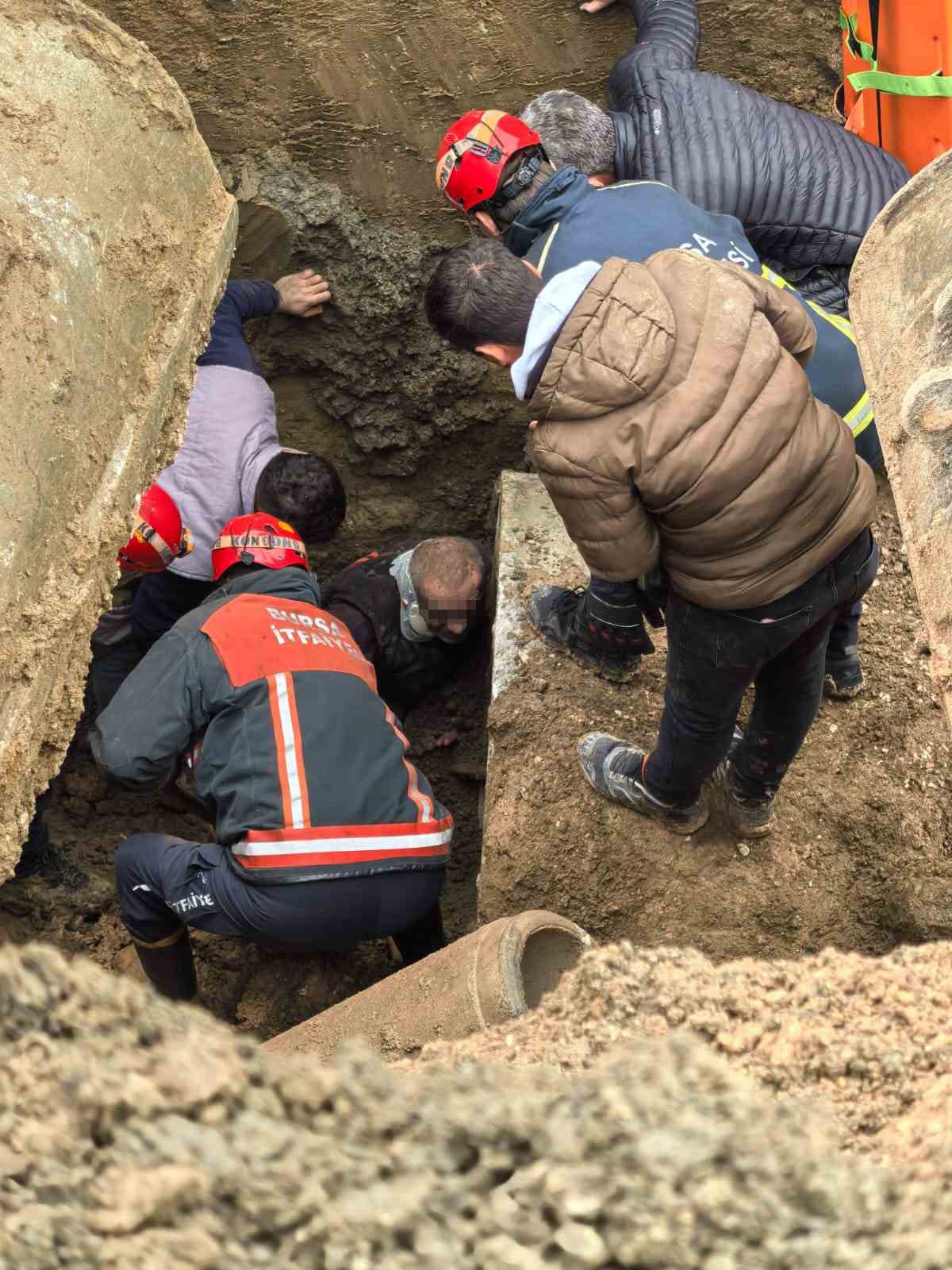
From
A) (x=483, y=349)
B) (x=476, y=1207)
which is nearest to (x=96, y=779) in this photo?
(x=483, y=349)

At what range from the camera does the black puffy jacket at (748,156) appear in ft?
9.32

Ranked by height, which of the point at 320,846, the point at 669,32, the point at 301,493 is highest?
the point at 669,32

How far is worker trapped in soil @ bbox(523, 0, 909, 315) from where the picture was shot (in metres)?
2.83

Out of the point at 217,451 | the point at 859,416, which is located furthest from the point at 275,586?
the point at 859,416

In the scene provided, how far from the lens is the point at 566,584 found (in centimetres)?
329

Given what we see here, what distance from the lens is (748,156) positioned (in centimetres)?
284

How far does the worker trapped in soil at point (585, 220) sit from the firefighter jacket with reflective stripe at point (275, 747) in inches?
43.4

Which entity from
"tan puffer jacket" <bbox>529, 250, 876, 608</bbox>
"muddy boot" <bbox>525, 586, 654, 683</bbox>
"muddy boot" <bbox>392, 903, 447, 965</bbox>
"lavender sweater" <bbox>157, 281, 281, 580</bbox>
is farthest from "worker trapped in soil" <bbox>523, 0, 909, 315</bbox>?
"muddy boot" <bbox>392, 903, 447, 965</bbox>

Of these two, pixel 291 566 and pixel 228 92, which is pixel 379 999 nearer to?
pixel 291 566

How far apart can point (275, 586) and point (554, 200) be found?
1.23 metres

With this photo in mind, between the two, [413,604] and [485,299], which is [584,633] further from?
[485,299]

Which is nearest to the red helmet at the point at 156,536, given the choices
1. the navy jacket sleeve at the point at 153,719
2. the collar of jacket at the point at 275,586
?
the collar of jacket at the point at 275,586

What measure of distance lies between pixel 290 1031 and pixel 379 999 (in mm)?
227

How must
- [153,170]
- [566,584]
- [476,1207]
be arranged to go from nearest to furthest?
[476,1207] → [153,170] → [566,584]
